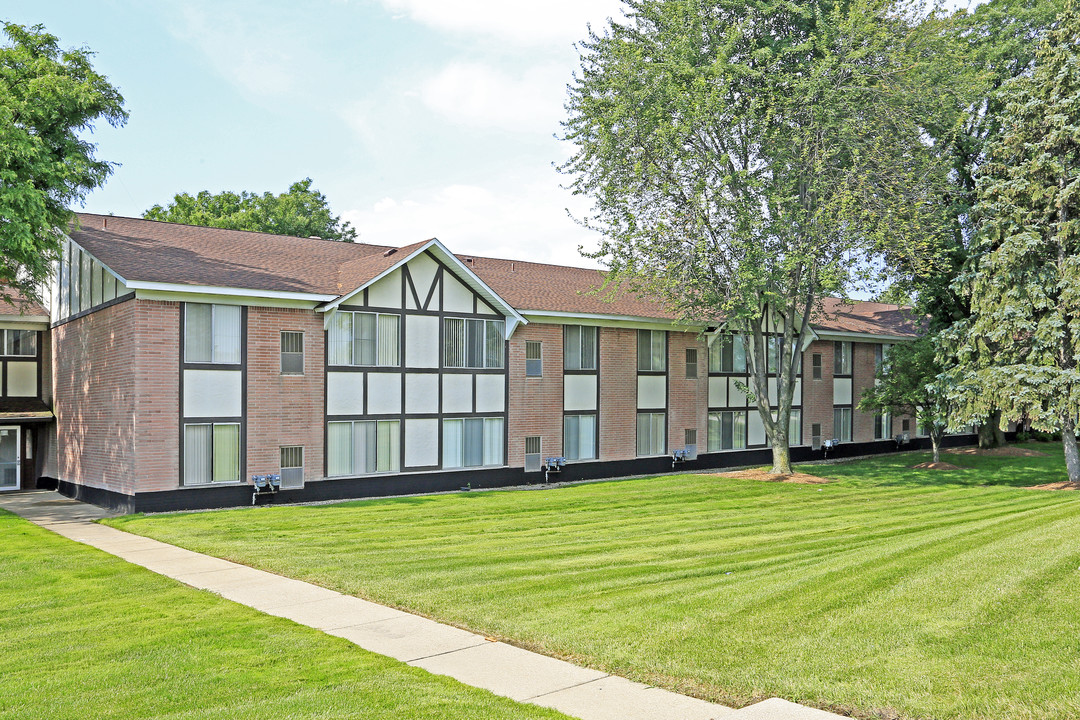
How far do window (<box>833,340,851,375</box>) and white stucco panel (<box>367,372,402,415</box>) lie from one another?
20624 mm

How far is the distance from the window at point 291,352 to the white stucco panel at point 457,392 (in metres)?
4.36

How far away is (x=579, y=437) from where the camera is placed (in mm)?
27859

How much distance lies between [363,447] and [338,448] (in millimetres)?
716

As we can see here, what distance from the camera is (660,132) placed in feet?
78.2

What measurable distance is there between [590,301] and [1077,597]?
67.8 ft

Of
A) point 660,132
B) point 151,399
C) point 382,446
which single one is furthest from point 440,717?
point 660,132

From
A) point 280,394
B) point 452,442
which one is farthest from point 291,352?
point 452,442

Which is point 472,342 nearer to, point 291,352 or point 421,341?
point 421,341

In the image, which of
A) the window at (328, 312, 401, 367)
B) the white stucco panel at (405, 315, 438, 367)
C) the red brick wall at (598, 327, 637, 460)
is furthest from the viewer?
the red brick wall at (598, 327, 637, 460)

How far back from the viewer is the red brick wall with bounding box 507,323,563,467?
26.2m

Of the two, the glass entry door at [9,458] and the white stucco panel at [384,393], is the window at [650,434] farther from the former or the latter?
the glass entry door at [9,458]

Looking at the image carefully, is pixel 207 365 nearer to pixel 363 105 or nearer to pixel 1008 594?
pixel 363 105

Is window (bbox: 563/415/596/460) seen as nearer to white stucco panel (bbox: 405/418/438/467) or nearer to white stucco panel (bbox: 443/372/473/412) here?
white stucco panel (bbox: 443/372/473/412)

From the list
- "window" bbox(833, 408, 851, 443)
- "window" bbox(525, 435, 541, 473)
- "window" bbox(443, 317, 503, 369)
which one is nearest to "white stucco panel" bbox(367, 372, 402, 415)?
"window" bbox(443, 317, 503, 369)
